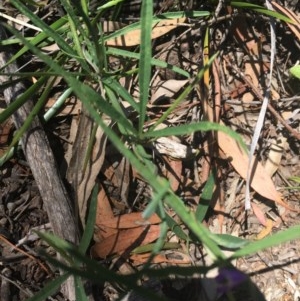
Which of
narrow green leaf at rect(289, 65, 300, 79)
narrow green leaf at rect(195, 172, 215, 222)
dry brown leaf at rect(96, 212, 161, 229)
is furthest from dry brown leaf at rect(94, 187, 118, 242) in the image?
narrow green leaf at rect(289, 65, 300, 79)

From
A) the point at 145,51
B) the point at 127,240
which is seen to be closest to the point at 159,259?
the point at 127,240

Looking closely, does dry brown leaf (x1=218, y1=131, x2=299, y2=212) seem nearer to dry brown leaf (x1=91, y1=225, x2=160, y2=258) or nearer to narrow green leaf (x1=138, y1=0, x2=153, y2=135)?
dry brown leaf (x1=91, y1=225, x2=160, y2=258)

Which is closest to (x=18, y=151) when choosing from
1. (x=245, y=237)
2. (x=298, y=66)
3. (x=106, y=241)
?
(x=106, y=241)

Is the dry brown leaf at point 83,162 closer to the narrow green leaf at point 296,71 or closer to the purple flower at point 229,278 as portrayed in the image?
the purple flower at point 229,278

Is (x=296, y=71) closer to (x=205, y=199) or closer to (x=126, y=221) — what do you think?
(x=205, y=199)

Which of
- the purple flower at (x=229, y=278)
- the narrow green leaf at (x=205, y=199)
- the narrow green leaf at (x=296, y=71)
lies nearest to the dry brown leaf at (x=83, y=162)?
the narrow green leaf at (x=205, y=199)

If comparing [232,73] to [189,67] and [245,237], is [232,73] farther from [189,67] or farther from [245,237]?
[245,237]

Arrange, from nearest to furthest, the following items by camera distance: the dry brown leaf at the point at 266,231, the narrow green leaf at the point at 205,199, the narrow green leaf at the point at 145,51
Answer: the narrow green leaf at the point at 145,51 → the narrow green leaf at the point at 205,199 → the dry brown leaf at the point at 266,231
